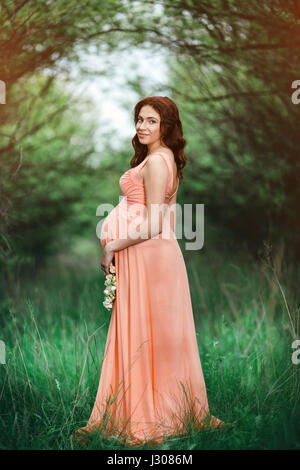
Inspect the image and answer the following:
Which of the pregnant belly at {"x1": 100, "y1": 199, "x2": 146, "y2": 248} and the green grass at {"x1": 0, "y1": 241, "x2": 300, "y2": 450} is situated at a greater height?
the pregnant belly at {"x1": 100, "y1": 199, "x2": 146, "y2": 248}

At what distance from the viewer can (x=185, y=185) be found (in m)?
7.84

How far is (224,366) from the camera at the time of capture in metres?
4.07

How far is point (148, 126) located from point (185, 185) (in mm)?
4786

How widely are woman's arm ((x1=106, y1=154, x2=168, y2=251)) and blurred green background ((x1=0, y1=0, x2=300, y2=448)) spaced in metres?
0.42

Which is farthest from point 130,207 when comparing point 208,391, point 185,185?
point 185,185

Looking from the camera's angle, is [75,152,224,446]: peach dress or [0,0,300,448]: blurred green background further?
[0,0,300,448]: blurred green background

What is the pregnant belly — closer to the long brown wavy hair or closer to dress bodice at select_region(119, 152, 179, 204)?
dress bodice at select_region(119, 152, 179, 204)

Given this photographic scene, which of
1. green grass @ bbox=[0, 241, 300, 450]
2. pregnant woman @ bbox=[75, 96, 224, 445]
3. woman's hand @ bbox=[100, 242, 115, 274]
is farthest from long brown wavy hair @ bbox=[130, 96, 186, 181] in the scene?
green grass @ bbox=[0, 241, 300, 450]

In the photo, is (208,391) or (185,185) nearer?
(208,391)

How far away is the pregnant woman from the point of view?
2996 millimetres

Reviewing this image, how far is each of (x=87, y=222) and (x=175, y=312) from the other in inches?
261

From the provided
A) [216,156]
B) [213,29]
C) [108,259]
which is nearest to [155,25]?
[213,29]

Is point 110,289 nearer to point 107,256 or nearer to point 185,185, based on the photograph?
point 107,256
